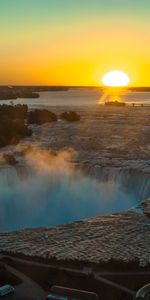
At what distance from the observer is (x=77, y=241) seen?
1672 cm

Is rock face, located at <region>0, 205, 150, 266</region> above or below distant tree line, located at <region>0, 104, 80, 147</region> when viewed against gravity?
below

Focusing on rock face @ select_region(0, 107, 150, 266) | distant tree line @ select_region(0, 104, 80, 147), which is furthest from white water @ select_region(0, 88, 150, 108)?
rock face @ select_region(0, 107, 150, 266)

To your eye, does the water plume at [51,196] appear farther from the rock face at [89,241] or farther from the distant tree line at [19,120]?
the distant tree line at [19,120]

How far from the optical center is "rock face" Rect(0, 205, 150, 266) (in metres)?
15.6

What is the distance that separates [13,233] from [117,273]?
14.8ft

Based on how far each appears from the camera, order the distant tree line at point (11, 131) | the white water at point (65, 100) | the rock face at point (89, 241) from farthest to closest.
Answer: the white water at point (65, 100) → the distant tree line at point (11, 131) → the rock face at point (89, 241)

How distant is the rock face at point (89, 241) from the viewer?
51.3ft

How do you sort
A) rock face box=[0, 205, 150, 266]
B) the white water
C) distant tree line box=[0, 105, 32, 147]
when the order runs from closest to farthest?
rock face box=[0, 205, 150, 266]
distant tree line box=[0, 105, 32, 147]
the white water

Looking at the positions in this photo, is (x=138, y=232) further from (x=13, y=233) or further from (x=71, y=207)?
(x=71, y=207)

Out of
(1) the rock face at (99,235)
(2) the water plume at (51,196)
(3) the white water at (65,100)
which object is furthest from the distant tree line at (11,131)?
(3) the white water at (65,100)

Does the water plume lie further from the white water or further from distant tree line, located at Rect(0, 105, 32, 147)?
the white water

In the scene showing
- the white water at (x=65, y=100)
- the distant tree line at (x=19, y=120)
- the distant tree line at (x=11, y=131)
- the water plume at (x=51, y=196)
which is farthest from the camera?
the white water at (x=65, y=100)

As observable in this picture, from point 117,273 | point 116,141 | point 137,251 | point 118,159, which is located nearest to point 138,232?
point 137,251

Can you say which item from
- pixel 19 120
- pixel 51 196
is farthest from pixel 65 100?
pixel 51 196
